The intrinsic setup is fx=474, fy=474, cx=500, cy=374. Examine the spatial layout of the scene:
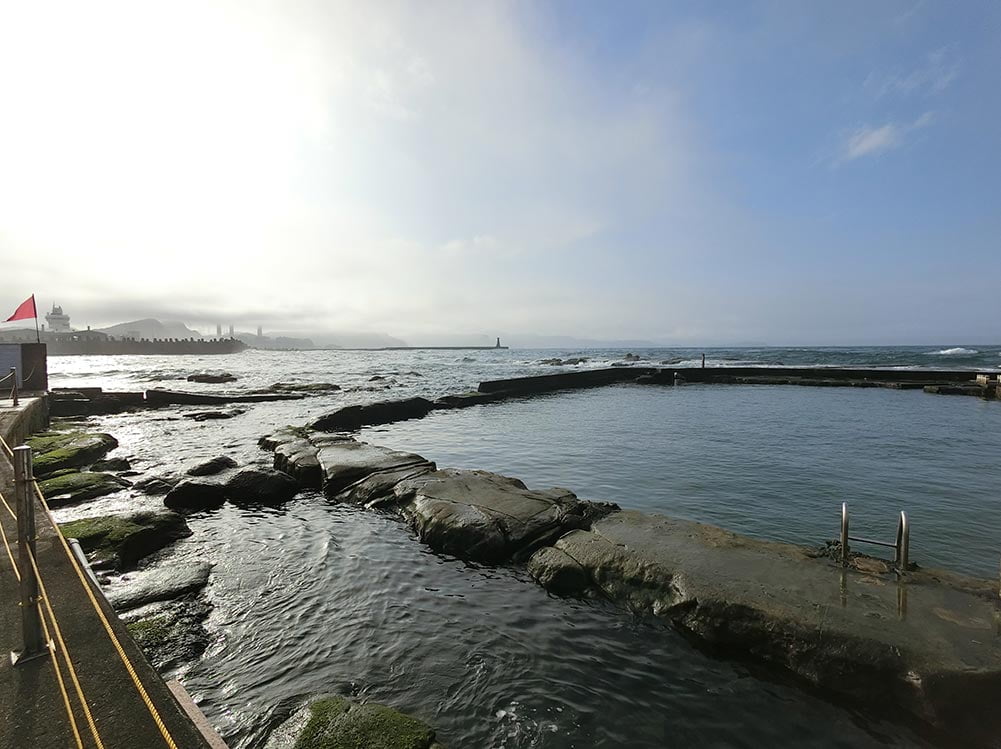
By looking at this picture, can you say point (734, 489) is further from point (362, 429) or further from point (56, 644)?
point (362, 429)

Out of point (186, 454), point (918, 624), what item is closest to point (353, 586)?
point (918, 624)

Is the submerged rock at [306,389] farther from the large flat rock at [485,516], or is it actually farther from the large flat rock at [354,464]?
the large flat rock at [485,516]

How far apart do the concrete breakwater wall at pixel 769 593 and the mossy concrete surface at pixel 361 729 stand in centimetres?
327

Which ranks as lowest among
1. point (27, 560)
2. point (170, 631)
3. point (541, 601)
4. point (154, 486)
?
point (541, 601)

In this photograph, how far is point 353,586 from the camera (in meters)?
7.05

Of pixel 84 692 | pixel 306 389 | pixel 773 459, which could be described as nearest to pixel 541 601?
pixel 84 692

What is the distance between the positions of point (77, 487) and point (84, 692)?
9918 millimetres

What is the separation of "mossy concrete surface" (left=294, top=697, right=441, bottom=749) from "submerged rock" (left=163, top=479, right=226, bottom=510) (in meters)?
7.84

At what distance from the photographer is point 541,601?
6633 mm

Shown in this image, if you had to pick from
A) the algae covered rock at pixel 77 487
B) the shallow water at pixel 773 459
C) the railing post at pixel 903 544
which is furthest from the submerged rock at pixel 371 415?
the railing post at pixel 903 544

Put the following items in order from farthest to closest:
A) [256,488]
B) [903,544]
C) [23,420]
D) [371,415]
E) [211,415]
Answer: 1. [211,415]
2. [371,415]
3. [23,420]
4. [256,488]
5. [903,544]

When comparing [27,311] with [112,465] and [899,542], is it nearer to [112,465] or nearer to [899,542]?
[112,465]

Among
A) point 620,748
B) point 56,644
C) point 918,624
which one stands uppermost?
point 56,644

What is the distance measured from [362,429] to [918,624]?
19793 millimetres
